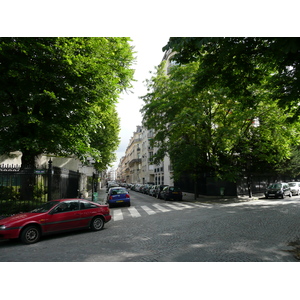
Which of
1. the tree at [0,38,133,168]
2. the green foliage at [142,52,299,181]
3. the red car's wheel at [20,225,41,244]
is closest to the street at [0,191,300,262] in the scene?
the red car's wheel at [20,225,41,244]

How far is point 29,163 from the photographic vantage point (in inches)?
510

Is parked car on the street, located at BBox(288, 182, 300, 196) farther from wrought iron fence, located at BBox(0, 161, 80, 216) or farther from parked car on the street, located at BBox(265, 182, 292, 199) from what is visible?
wrought iron fence, located at BBox(0, 161, 80, 216)

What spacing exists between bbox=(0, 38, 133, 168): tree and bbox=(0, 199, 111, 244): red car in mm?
3201

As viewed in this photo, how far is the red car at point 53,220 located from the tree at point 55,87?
3.20m

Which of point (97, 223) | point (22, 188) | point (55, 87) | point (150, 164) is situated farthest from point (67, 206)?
point (150, 164)

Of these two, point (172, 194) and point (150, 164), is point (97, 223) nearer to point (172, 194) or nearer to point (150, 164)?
point (172, 194)

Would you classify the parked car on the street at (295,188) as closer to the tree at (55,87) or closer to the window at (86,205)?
the tree at (55,87)

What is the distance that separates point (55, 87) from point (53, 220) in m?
5.92

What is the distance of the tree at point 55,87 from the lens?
967 centimetres

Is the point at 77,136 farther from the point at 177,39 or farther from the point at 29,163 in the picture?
the point at 177,39

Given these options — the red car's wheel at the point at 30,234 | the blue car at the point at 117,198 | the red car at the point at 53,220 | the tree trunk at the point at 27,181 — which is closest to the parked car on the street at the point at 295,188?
the blue car at the point at 117,198

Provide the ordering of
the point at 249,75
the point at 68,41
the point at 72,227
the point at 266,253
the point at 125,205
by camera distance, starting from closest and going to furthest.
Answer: the point at 266,253
the point at 249,75
the point at 72,227
the point at 68,41
the point at 125,205

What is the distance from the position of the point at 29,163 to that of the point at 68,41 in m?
6.91

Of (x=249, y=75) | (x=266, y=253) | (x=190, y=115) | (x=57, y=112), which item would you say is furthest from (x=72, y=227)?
(x=190, y=115)
